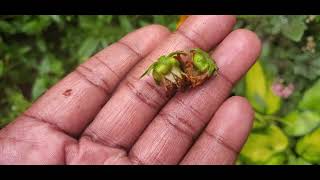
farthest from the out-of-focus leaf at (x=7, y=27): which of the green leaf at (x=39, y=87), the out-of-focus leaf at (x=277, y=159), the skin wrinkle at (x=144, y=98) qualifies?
the out-of-focus leaf at (x=277, y=159)

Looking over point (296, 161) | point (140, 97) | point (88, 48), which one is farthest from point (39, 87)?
point (296, 161)

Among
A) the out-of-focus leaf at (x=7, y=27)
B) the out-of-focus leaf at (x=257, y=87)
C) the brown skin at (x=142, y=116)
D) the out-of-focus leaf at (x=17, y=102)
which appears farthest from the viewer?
the out-of-focus leaf at (x=7, y=27)

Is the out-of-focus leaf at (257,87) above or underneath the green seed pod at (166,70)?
underneath

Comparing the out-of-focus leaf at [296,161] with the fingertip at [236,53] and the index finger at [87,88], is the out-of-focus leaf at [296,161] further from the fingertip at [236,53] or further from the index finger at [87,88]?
the index finger at [87,88]

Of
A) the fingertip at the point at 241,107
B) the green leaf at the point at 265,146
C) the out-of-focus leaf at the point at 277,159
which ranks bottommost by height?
the out-of-focus leaf at the point at 277,159

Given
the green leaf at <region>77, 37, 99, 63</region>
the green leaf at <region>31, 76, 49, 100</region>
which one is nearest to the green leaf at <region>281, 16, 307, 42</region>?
the green leaf at <region>77, 37, 99, 63</region>

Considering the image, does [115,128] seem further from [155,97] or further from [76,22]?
[76,22]
